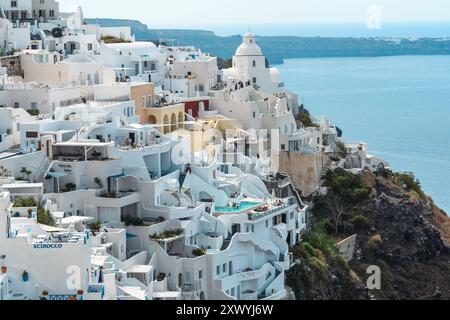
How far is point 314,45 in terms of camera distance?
132m

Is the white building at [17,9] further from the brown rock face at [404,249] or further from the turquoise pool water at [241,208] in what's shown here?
the turquoise pool water at [241,208]

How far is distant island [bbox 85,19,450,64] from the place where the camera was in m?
123

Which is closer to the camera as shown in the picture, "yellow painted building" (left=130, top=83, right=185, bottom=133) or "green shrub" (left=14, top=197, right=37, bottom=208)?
"green shrub" (left=14, top=197, right=37, bottom=208)

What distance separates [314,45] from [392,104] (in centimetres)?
4358

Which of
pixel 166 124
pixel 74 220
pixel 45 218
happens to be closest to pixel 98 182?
pixel 74 220

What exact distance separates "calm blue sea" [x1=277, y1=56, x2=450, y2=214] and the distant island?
1196 millimetres

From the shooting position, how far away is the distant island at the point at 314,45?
123m

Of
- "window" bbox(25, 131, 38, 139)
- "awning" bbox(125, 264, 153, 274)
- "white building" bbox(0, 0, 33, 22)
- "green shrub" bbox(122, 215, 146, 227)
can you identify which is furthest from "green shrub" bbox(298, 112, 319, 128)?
"awning" bbox(125, 264, 153, 274)

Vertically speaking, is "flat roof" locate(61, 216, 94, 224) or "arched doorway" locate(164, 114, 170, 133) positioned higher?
"arched doorway" locate(164, 114, 170, 133)

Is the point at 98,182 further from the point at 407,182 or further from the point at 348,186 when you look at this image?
the point at 407,182

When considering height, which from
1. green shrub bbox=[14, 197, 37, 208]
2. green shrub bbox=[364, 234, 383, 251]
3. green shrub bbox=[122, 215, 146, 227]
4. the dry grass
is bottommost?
the dry grass

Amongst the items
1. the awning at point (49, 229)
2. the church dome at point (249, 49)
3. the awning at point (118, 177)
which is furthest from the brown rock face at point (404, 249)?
the awning at point (49, 229)

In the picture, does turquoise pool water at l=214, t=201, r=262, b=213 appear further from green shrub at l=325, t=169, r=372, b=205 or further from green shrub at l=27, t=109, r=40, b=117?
green shrub at l=325, t=169, r=372, b=205

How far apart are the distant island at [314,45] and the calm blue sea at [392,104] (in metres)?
1.20
